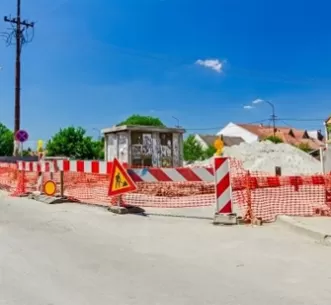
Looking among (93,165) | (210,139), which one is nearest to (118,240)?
(93,165)

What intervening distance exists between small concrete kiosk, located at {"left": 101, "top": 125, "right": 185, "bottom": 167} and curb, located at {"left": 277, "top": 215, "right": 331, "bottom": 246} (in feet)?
41.1

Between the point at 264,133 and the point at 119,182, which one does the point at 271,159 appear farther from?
the point at 264,133

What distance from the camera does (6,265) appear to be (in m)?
5.30

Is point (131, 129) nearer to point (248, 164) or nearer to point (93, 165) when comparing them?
point (93, 165)

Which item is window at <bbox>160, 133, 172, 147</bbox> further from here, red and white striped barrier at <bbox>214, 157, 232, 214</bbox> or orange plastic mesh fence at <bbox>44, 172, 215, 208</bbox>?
red and white striped barrier at <bbox>214, 157, 232, 214</bbox>

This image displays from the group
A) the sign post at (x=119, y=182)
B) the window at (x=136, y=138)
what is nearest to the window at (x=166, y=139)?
the window at (x=136, y=138)

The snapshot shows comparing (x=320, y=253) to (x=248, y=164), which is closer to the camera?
(x=320, y=253)

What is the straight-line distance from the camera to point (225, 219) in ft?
26.2

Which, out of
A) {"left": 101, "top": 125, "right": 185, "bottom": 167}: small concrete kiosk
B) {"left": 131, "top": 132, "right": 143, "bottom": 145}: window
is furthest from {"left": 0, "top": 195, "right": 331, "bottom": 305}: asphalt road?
{"left": 131, "top": 132, "right": 143, "bottom": 145}: window

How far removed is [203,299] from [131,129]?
16049 millimetres

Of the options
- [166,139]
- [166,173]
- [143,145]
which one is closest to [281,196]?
[166,173]

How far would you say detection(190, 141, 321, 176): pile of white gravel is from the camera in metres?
31.9

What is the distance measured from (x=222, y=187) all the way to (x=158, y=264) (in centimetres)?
316

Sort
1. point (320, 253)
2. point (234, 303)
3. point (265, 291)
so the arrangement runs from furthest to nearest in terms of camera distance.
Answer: point (320, 253) → point (265, 291) → point (234, 303)
